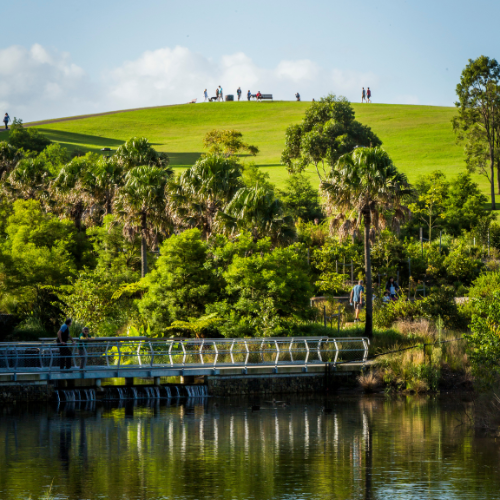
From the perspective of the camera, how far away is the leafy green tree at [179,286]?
130 ft

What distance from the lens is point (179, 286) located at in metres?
40.2

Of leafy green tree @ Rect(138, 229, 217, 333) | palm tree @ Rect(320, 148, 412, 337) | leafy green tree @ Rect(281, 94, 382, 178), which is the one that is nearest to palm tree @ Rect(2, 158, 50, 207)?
leafy green tree @ Rect(281, 94, 382, 178)

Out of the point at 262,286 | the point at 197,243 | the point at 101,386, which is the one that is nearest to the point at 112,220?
the point at 197,243

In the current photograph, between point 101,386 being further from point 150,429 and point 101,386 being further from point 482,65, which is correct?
point 482,65

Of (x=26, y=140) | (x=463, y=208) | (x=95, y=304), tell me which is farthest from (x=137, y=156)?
(x=26, y=140)

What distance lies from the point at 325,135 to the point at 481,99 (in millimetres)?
16812

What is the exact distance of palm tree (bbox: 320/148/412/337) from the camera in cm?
3772

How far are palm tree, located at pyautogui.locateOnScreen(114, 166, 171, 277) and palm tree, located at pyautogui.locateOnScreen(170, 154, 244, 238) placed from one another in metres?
1.34

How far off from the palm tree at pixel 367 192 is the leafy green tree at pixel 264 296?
323 cm

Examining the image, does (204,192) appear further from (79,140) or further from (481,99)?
(79,140)

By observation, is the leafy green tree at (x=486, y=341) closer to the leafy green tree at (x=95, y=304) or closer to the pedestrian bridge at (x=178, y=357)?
the pedestrian bridge at (x=178, y=357)

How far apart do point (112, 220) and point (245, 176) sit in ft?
68.0

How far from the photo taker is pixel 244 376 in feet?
108

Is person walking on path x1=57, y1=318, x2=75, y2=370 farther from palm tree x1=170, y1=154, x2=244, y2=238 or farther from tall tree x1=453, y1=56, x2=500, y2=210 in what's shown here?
tall tree x1=453, y1=56, x2=500, y2=210
